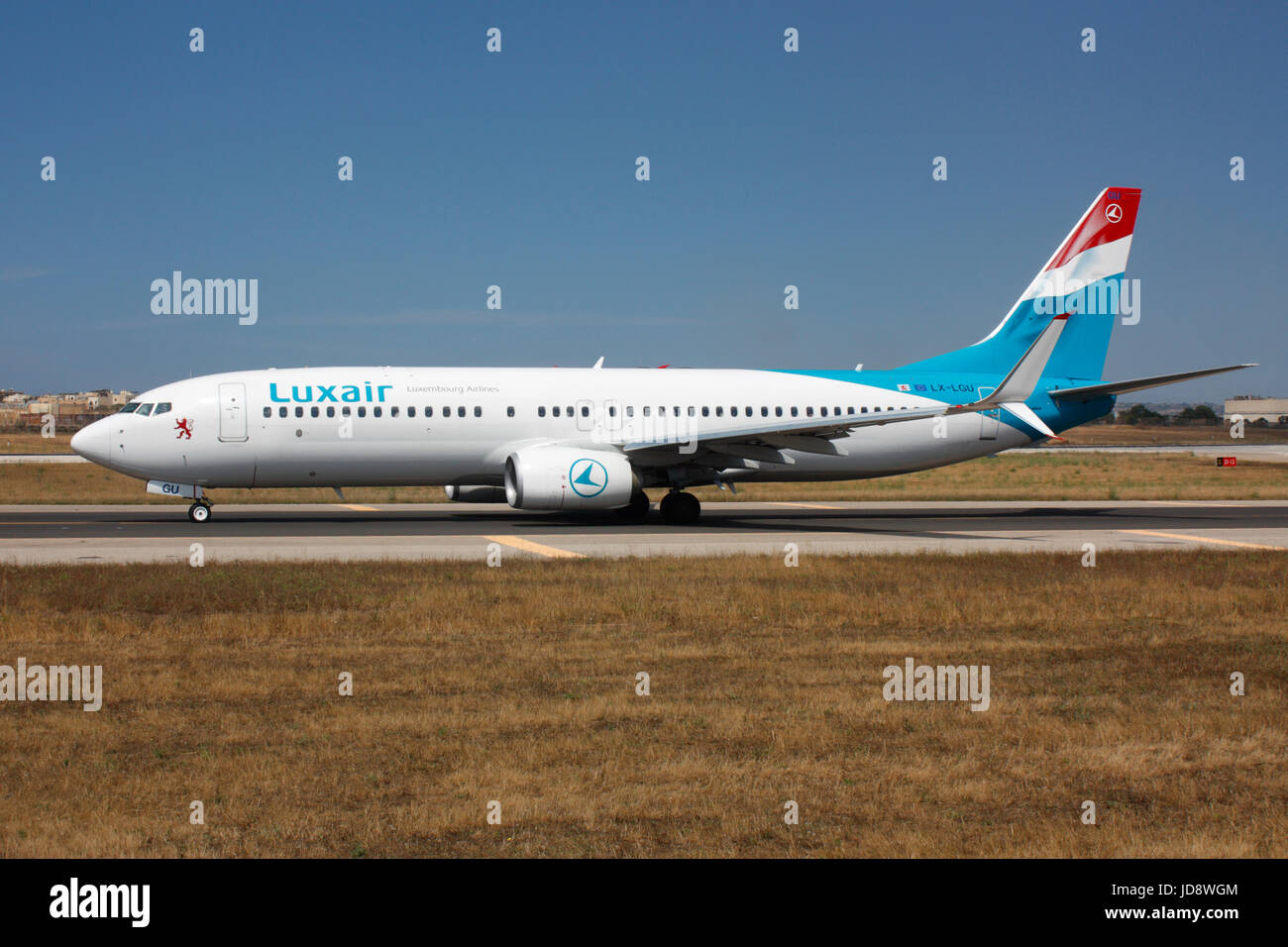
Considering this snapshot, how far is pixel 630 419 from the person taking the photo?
31375 mm

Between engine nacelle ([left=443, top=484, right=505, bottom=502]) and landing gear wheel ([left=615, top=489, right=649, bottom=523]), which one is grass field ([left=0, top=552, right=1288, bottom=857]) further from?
engine nacelle ([left=443, top=484, right=505, bottom=502])

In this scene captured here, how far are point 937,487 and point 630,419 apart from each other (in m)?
24.2

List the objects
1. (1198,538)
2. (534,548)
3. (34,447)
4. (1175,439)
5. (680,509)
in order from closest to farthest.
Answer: (534,548)
(1198,538)
(680,509)
(34,447)
(1175,439)

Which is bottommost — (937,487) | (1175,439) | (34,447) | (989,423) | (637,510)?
(637,510)

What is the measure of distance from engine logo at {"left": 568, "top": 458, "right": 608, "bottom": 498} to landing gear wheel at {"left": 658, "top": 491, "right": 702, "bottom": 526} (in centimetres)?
349

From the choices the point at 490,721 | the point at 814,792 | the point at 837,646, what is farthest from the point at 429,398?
the point at 814,792

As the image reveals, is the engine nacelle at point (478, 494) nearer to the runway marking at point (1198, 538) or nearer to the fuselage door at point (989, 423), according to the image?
the fuselage door at point (989, 423)

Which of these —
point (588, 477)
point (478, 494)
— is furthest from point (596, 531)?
point (478, 494)

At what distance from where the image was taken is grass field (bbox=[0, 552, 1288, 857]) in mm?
7570

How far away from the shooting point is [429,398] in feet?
98.2

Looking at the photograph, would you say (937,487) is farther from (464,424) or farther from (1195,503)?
(464,424)

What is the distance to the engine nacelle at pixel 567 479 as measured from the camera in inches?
1089

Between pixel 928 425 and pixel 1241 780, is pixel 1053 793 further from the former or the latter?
pixel 928 425

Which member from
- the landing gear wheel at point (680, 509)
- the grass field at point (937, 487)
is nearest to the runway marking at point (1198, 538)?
the landing gear wheel at point (680, 509)
